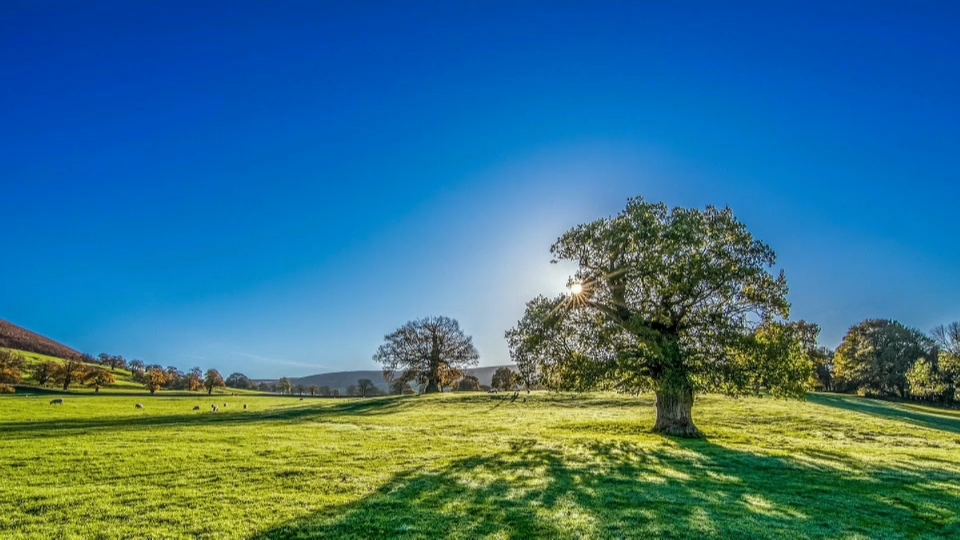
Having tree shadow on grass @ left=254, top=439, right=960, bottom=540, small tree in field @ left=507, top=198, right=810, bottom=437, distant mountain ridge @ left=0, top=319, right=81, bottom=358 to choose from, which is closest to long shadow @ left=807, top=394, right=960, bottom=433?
small tree in field @ left=507, top=198, right=810, bottom=437

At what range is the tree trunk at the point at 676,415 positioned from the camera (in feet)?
87.6

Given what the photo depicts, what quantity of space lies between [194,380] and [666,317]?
307 ft

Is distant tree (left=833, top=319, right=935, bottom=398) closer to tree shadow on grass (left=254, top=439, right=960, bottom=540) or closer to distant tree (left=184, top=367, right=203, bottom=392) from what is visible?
tree shadow on grass (left=254, top=439, right=960, bottom=540)

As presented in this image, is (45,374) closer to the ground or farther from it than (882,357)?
farther from it

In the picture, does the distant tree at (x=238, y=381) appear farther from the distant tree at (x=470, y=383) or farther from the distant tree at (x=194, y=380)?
the distant tree at (x=470, y=383)

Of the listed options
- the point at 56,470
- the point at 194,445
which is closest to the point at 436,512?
the point at 56,470

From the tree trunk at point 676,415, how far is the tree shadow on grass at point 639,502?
872 cm

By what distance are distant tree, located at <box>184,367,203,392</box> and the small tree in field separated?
8475 centimetres

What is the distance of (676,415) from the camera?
2723cm

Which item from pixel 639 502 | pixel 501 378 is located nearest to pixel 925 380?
pixel 501 378

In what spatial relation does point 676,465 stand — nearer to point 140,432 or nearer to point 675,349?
point 675,349

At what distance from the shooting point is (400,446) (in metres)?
20.1

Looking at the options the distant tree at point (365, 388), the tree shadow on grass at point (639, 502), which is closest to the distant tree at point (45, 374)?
the distant tree at point (365, 388)

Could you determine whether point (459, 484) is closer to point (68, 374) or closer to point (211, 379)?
point (68, 374)
